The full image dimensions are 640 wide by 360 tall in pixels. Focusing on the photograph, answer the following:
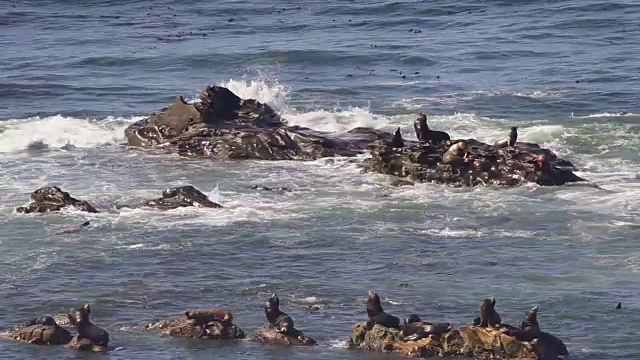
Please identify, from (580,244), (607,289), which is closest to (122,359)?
(607,289)

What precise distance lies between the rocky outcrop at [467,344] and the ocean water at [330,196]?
0.46 m

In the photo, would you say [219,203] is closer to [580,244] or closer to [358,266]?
[358,266]

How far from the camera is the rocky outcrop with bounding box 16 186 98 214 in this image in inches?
1196

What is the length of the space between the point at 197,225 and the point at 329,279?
15.3 ft

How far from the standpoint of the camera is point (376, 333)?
21266 mm

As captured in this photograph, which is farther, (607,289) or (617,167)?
(617,167)

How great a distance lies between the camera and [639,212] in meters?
29.1

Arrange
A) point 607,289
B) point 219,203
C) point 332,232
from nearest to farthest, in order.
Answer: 1. point 607,289
2. point 332,232
3. point 219,203

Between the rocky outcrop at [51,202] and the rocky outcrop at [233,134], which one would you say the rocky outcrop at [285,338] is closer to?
the rocky outcrop at [51,202]

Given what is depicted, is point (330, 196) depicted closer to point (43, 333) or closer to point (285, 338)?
point (285, 338)

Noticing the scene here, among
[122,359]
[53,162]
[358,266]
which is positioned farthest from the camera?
[53,162]

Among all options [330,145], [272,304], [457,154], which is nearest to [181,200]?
[330,145]

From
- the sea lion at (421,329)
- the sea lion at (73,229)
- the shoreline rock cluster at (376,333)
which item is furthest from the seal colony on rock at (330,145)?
the sea lion at (421,329)

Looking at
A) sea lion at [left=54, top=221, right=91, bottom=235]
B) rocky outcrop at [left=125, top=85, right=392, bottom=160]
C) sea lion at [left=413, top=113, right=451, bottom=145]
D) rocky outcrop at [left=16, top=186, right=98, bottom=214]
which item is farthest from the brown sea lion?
rocky outcrop at [left=125, top=85, right=392, bottom=160]
